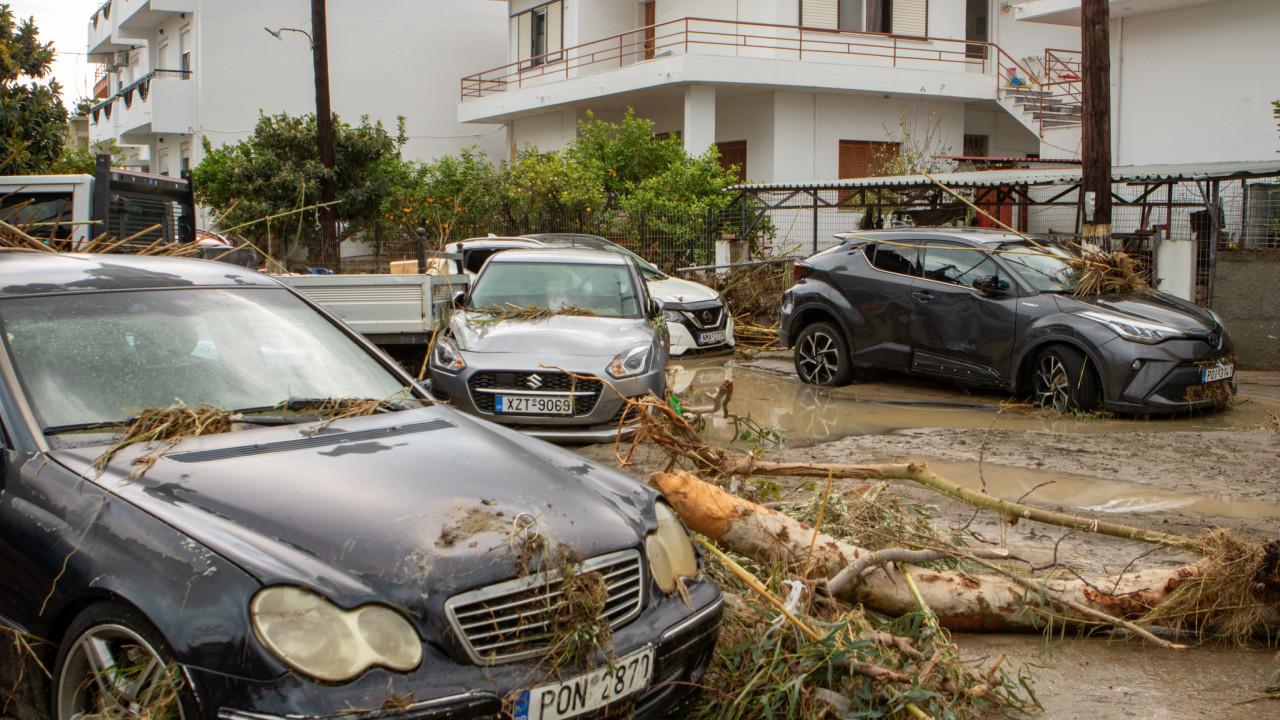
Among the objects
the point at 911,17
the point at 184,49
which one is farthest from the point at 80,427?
the point at 184,49

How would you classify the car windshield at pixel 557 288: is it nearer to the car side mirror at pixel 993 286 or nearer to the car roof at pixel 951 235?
the car roof at pixel 951 235

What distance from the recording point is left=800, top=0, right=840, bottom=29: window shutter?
24.5 meters

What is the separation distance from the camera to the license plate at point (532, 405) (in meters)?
7.77

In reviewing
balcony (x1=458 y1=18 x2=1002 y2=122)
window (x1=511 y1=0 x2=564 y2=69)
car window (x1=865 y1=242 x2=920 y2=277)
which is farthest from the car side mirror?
window (x1=511 y1=0 x2=564 y2=69)

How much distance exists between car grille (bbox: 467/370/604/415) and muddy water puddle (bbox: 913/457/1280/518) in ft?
8.60

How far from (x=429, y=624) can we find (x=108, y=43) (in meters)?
44.2

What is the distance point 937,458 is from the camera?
7930 mm

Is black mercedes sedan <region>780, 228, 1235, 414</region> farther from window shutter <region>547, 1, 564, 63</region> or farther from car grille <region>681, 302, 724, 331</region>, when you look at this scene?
window shutter <region>547, 1, 564, 63</region>

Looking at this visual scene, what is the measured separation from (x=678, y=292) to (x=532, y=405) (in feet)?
23.1

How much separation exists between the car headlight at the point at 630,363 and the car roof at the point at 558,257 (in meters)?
1.70

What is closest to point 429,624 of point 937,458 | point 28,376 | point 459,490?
point 459,490

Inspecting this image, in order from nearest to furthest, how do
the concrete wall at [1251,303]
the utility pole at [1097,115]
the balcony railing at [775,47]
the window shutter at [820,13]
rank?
1. the utility pole at [1097,115]
2. the concrete wall at [1251,303]
3. the balcony railing at [775,47]
4. the window shutter at [820,13]

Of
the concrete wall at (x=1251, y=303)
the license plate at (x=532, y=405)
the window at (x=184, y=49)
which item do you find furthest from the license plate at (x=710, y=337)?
the window at (x=184, y=49)

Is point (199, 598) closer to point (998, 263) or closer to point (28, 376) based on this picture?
point (28, 376)
